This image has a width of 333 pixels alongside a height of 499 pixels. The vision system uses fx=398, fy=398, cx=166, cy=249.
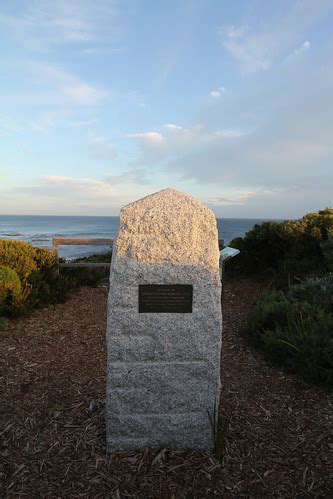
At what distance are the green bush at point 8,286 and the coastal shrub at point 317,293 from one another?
14.7 feet

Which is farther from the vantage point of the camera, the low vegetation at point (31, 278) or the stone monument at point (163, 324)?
the low vegetation at point (31, 278)

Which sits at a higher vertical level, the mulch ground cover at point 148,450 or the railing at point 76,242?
the railing at point 76,242

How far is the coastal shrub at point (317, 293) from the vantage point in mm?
5805

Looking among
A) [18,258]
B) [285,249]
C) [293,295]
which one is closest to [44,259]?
[18,258]

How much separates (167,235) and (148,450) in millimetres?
1777

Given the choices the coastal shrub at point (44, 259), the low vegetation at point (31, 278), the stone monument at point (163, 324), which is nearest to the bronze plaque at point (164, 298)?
the stone monument at point (163, 324)

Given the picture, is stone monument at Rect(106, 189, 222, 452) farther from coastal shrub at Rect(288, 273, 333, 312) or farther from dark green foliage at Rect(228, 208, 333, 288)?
dark green foliage at Rect(228, 208, 333, 288)

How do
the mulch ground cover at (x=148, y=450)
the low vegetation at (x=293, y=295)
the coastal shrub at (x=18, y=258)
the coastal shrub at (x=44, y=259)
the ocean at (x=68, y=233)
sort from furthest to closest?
the ocean at (x=68, y=233), the coastal shrub at (x=44, y=259), the coastal shrub at (x=18, y=258), the low vegetation at (x=293, y=295), the mulch ground cover at (x=148, y=450)

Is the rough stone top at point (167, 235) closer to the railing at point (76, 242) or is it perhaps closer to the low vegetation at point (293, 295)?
the low vegetation at point (293, 295)

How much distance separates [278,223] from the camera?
1003cm

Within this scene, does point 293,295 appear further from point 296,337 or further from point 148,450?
point 148,450

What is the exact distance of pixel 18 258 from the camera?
7.52 meters

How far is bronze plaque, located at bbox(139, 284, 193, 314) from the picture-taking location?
3.01 m

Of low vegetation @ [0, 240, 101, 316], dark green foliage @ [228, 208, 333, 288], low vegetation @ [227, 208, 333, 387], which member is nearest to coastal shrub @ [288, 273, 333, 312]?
low vegetation @ [227, 208, 333, 387]
